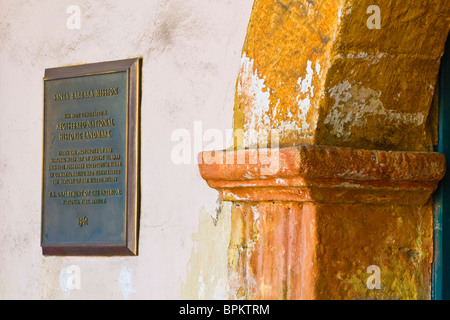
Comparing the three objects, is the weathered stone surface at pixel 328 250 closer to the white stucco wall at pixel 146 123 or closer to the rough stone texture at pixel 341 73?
the rough stone texture at pixel 341 73

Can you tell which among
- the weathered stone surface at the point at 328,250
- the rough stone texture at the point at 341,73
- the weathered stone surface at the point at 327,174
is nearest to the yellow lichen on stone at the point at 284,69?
the rough stone texture at the point at 341,73

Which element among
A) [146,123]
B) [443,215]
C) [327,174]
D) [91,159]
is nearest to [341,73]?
[327,174]

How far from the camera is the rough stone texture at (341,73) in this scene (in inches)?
98.0

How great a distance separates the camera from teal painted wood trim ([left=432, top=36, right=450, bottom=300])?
271 centimetres

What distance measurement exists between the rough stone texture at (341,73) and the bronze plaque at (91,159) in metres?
0.90

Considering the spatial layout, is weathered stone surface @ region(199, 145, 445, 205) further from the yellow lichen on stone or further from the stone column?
the yellow lichen on stone

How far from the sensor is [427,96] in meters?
2.70

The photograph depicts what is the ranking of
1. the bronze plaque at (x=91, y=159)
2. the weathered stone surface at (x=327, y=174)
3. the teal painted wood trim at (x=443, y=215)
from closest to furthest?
the weathered stone surface at (x=327, y=174), the teal painted wood trim at (x=443, y=215), the bronze plaque at (x=91, y=159)

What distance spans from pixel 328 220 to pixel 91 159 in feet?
4.89

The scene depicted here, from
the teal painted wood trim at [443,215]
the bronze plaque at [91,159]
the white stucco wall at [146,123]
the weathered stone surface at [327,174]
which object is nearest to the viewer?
the weathered stone surface at [327,174]

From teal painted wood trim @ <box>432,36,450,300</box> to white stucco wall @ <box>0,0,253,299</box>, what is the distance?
2.63 feet

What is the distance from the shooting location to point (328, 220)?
8.18 ft

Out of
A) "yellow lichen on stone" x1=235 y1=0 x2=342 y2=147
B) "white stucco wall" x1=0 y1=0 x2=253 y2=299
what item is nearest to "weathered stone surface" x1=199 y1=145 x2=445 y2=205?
"yellow lichen on stone" x1=235 y1=0 x2=342 y2=147

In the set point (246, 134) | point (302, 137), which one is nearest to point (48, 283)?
point (246, 134)
